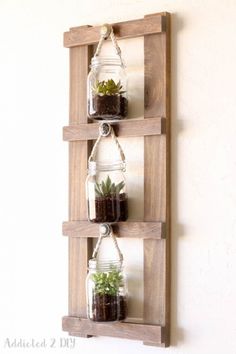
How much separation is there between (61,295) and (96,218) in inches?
10.8

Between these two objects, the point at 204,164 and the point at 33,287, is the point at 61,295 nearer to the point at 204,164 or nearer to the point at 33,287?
the point at 33,287

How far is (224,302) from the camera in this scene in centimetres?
163

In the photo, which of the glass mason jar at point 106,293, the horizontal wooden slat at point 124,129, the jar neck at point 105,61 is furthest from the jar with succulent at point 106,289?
the jar neck at point 105,61

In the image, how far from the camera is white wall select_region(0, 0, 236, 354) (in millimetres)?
1643

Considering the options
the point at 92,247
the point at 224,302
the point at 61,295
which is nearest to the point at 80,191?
the point at 92,247

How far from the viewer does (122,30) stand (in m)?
1.76

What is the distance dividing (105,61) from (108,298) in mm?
531

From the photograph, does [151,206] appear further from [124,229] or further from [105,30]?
[105,30]

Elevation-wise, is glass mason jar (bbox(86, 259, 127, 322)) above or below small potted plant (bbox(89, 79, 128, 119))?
below

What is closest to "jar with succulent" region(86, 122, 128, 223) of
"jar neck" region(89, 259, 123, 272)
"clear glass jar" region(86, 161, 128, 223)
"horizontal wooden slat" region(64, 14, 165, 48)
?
"clear glass jar" region(86, 161, 128, 223)

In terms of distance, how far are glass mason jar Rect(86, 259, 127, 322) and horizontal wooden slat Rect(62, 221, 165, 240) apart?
7 cm

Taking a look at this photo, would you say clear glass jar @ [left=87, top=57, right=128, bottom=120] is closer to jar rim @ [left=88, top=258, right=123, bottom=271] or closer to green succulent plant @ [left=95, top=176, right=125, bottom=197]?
green succulent plant @ [left=95, top=176, right=125, bottom=197]

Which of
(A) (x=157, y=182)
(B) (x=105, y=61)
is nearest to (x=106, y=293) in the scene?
(A) (x=157, y=182)

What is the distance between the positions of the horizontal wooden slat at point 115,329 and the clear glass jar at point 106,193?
239 millimetres
